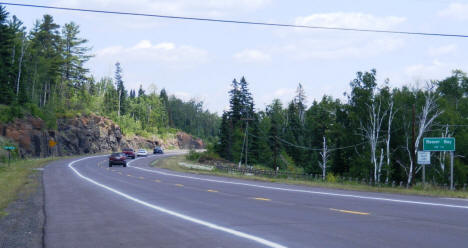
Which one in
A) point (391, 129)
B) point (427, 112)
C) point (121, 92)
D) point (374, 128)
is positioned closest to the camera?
point (427, 112)

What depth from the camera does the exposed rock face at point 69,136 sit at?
68.2 meters

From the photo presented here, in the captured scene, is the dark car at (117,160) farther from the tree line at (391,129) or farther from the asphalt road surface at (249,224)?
the asphalt road surface at (249,224)

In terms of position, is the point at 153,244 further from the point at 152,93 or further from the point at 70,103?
the point at 152,93

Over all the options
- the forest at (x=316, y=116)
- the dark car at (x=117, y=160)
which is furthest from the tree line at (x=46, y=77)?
the dark car at (x=117, y=160)

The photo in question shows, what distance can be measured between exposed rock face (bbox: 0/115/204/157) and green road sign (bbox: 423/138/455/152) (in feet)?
173

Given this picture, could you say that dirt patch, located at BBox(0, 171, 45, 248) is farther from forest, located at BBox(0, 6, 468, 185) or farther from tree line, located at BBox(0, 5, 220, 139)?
tree line, located at BBox(0, 5, 220, 139)

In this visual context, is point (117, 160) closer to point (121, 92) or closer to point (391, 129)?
point (391, 129)

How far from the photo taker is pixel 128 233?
10594 millimetres

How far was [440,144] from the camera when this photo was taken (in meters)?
29.2

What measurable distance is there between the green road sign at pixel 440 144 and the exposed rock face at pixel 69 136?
52.6 meters

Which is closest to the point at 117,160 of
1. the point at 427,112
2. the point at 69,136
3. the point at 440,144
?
the point at 69,136

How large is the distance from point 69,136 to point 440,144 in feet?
232

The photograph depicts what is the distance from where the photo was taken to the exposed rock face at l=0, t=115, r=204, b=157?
224ft

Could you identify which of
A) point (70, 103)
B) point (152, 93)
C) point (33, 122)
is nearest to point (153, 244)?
point (33, 122)
